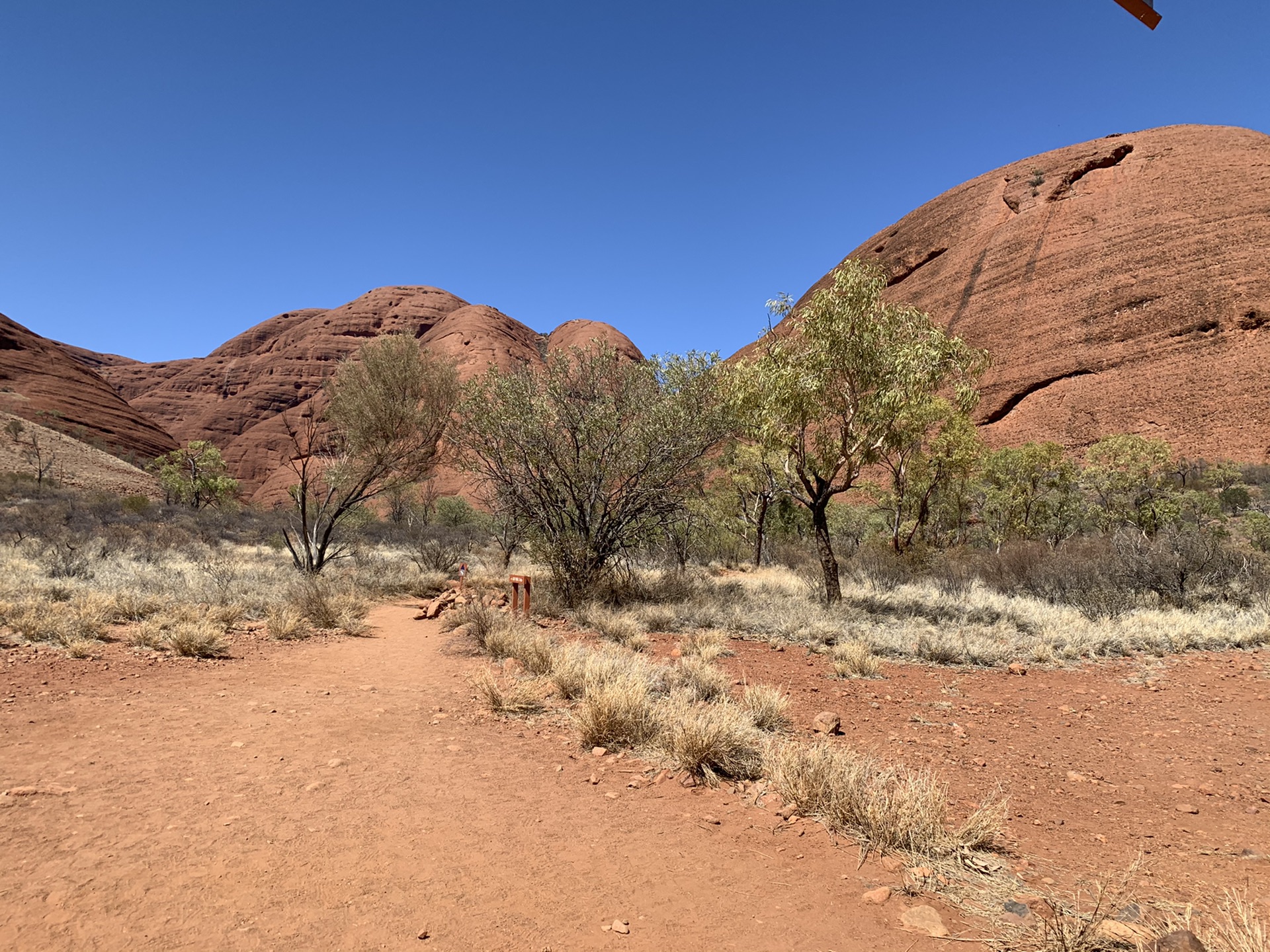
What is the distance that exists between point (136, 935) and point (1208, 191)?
6860 cm

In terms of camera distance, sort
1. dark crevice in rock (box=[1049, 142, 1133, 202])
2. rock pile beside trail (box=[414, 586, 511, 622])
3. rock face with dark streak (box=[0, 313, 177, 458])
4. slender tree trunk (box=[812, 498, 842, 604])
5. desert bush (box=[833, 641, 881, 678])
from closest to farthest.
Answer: desert bush (box=[833, 641, 881, 678]) → rock pile beside trail (box=[414, 586, 511, 622]) → slender tree trunk (box=[812, 498, 842, 604]) → dark crevice in rock (box=[1049, 142, 1133, 202]) → rock face with dark streak (box=[0, 313, 177, 458])

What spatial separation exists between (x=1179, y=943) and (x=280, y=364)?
356 ft

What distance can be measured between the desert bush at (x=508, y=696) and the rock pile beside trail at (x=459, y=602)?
357 centimetres

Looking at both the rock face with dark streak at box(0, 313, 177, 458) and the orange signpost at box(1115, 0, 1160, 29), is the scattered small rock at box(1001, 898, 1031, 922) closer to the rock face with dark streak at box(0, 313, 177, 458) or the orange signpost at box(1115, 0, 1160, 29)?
the orange signpost at box(1115, 0, 1160, 29)

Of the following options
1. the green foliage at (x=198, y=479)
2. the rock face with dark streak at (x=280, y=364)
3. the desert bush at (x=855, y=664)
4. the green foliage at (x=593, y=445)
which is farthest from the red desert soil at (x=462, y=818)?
the rock face with dark streak at (x=280, y=364)

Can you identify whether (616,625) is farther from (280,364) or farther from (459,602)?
(280,364)

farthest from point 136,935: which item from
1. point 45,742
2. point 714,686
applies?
point 714,686

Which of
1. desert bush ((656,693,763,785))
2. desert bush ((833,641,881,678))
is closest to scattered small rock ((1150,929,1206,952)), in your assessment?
desert bush ((656,693,763,785))

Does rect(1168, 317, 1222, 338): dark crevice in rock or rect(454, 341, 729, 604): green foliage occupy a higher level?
rect(1168, 317, 1222, 338): dark crevice in rock

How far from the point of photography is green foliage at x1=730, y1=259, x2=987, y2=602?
10305mm

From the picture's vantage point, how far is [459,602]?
421 inches

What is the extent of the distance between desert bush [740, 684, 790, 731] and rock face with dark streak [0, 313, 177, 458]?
64307 millimetres

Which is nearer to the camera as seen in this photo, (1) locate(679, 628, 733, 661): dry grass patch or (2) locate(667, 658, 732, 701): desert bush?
(2) locate(667, 658, 732, 701): desert bush

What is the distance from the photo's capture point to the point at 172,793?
11.4 feet
